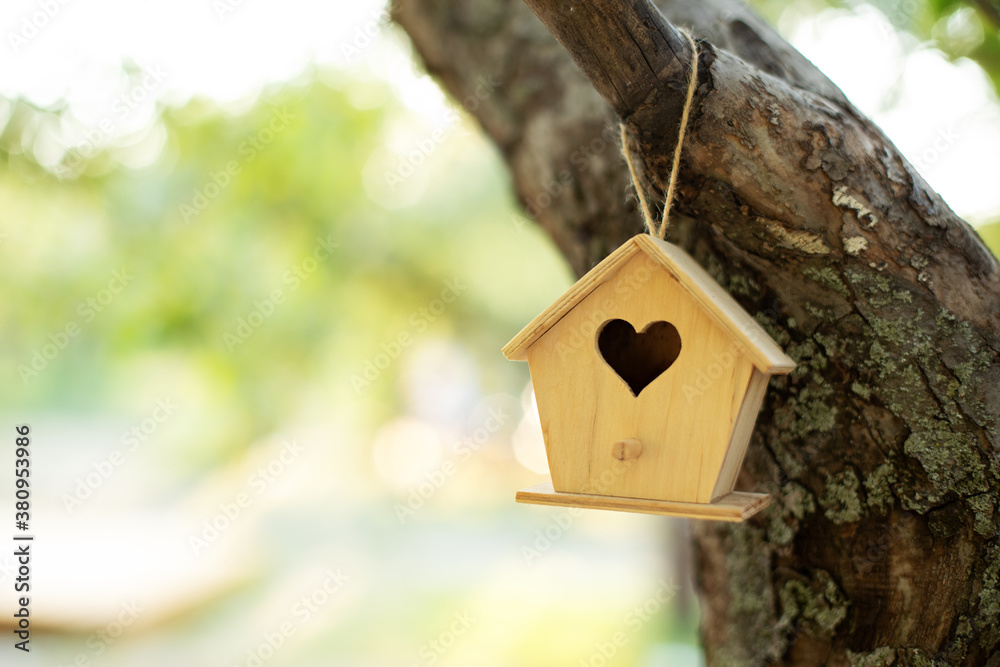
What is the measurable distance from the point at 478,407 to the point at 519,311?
2231mm

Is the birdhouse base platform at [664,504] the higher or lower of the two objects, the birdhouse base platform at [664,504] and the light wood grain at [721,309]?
the lower

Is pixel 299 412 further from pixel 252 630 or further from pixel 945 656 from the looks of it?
pixel 945 656

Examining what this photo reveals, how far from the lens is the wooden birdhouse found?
89 centimetres

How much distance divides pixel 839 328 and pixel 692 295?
0.30 meters

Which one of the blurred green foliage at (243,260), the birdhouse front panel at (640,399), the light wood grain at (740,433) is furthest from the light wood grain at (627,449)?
the blurred green foliage at (243,260)

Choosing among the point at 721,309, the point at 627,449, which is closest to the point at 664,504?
the point at 627,449

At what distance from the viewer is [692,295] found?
0.91 meters

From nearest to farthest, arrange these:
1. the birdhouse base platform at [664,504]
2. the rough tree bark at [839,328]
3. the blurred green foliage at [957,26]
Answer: the birdhouse base platform at [664,504] < the rough tree bark at [839,328] < the blurred green foliage at [957,26]

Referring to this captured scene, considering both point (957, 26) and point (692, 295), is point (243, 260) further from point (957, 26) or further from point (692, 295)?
point (692, 295)

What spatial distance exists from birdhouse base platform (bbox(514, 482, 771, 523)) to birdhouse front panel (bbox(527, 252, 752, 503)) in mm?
23

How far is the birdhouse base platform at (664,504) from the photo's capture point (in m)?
0.83

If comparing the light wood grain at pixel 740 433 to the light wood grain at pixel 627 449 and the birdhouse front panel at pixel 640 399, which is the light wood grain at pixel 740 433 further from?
the light wood grain at pixel 627 449

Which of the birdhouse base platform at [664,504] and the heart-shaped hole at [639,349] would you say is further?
the heart-shaped hole at [639,349]

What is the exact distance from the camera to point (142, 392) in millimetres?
5816
